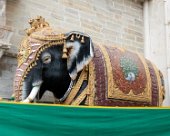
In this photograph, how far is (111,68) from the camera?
11.1 ft

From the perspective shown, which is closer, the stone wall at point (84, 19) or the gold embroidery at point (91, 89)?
the gold embroidery at point (91, 89)

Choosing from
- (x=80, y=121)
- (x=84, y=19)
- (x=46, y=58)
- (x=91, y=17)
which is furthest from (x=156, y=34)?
(x=80, y=121)

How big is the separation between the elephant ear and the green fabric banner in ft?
1.60

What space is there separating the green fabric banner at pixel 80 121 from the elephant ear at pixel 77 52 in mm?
486

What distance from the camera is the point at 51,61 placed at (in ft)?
10.7

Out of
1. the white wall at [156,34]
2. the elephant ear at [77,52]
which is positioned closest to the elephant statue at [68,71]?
the elephant ear at [77,52]

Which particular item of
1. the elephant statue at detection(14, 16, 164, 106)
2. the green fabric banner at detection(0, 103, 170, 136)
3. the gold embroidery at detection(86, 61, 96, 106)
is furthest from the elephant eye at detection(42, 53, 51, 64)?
the green fabric banner at detection(0, 103, 170, 136)

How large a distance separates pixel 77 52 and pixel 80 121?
0.68 meters

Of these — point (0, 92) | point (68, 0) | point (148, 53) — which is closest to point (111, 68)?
point (0, 92)

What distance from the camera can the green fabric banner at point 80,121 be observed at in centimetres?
254

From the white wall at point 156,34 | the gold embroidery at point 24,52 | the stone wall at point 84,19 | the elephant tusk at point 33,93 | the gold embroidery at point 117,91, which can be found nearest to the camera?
the elephant tusk at point 33,93

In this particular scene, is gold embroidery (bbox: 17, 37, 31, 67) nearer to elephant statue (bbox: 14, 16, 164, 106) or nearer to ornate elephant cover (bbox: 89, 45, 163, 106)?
elephant statue (bbox: 14, 16, 164, 106)

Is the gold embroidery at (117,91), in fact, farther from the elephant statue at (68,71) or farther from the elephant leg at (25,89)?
the elephant leg at (25,89)

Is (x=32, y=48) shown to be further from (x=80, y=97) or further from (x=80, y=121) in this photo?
(x=80, y=121)
